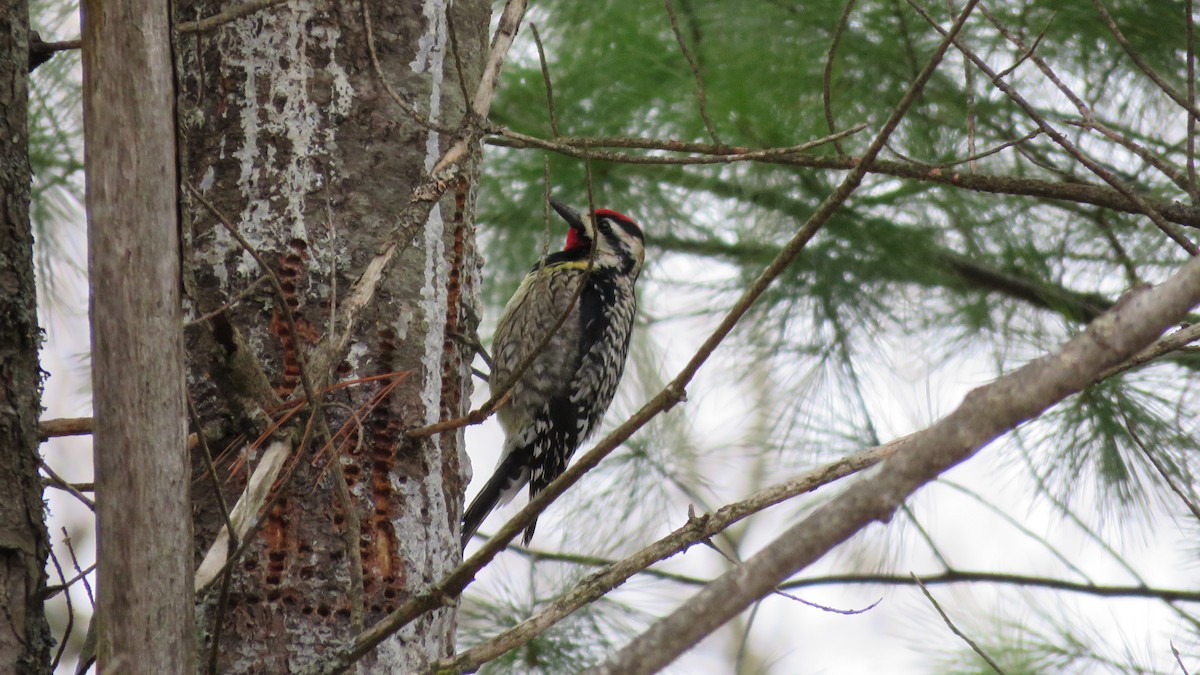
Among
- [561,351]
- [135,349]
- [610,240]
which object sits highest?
[610,240]

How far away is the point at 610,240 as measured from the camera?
365 cm

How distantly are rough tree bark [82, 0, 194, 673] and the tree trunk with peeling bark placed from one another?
1.35 feet

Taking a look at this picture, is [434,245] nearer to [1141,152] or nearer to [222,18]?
[222,18]

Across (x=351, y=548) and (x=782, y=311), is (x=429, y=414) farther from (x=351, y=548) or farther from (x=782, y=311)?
(x=782, y=311)

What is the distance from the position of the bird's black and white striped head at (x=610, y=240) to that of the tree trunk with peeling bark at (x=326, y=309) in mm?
1467

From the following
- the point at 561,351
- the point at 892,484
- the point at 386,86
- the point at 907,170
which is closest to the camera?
the point at 892,484

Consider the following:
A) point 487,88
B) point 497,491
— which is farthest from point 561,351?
point 487,88

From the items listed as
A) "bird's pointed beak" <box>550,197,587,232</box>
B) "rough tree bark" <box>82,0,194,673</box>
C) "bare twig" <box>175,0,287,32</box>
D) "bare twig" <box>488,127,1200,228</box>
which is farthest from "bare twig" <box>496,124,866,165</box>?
"bird's pointed beak" <box>550,197,587,232</box>

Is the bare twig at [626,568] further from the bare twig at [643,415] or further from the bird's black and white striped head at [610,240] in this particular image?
the bird's black and white striped head at [610,240]

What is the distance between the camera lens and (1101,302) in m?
3.29

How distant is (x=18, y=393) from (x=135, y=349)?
362 millimetres

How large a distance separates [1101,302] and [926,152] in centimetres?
65

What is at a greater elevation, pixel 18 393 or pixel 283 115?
pixel 283 115

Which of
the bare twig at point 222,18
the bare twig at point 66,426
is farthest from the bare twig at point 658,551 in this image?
the bare twig at point 222,18
